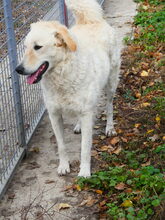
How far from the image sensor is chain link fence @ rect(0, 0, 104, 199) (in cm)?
426

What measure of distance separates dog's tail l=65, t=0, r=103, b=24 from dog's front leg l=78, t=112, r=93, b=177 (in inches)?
55.6

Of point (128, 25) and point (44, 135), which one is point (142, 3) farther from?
point (44, 135)

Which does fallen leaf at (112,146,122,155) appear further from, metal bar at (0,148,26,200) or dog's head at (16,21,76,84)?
dog's head at (16,21,76,84)

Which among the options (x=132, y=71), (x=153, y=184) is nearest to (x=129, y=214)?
(x=153, y=184)

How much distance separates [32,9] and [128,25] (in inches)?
179

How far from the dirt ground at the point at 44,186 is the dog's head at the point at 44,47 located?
1189 millimetres

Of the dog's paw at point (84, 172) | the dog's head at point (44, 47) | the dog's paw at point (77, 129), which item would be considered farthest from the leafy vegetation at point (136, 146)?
the dog's head at point (44, 47)

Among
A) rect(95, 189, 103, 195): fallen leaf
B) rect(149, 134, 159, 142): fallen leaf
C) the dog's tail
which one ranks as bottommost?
rect(95, 189, 103, 195): fallen leaf

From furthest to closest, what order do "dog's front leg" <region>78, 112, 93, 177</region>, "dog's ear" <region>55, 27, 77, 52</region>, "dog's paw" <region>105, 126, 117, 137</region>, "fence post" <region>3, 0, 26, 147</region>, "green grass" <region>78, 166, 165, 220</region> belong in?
"dog's paw" <region>105, 126, 117, 137</region> < "dog's front leg" <region>78, 112, 93, 177</region> < "fence post" <region>3, 0, 26, 147</region> < "dog's ear" <region>55, 27, 77, 52</region> < "green grass" <region>78, 166, 165, 220</region>

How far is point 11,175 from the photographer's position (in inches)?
175

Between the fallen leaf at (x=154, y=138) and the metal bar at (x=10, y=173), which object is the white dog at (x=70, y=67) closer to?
the metal bar at (x=10, y=173)

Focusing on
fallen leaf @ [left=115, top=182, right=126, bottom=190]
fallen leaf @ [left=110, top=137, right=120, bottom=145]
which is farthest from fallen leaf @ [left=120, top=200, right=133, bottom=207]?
fallen leaf @ [left=110, top=137, right=120, bottom=145]

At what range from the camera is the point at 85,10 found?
201 inches

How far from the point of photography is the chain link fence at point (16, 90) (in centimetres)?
426
